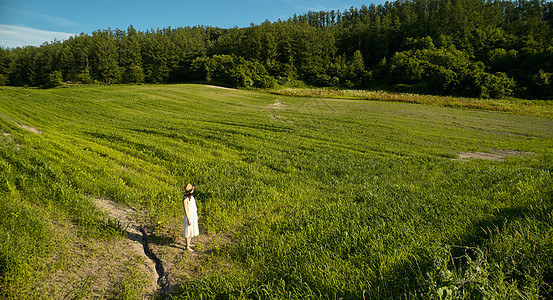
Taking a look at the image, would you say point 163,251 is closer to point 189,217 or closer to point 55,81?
point 189,217

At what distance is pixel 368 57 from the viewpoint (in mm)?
129000

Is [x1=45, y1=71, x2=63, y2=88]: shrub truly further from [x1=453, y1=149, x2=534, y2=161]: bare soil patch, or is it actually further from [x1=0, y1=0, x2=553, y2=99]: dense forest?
[x1=453, y1=149, x2=534, y2=161]: bare soil patch

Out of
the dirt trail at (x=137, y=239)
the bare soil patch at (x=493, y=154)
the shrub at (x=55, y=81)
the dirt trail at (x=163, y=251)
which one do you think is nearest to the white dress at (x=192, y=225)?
the dirt trail at (x=163, y=251)

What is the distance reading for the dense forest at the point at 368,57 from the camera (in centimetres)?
8012

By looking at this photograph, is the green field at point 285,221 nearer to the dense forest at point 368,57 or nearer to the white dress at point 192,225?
the white dress at point 192,225

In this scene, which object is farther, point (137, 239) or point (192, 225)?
point (137, 239)

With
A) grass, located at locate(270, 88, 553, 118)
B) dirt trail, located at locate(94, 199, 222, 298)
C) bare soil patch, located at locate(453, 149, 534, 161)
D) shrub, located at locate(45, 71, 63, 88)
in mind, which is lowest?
bare soil patch, located at locate(453, 149, 534, 161)

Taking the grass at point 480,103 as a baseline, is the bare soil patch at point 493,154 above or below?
below

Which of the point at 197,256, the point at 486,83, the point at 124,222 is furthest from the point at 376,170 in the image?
the point at 486,83

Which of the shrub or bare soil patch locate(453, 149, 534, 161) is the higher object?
the shrub

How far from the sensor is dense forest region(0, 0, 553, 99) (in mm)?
80125

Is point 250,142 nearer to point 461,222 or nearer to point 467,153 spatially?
point 461,222

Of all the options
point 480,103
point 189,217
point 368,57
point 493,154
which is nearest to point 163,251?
point 189,217

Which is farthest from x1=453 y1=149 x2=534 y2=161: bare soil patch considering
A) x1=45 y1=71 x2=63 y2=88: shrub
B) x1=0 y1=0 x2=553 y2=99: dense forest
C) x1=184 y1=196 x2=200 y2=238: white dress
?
x1=45 y1=71 x2=63 y2=88: shrub
